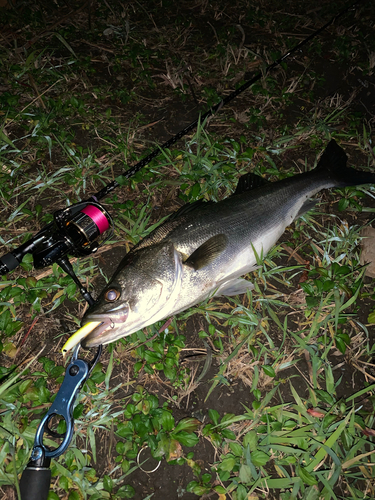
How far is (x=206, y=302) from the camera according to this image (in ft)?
10.2

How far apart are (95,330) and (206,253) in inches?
45.5

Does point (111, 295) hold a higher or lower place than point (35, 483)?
higher

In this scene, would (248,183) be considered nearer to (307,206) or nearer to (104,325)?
(307,206)

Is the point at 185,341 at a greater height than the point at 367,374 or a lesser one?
greater

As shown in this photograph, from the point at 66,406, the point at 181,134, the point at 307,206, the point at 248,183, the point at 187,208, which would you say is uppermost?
the point at 181,134

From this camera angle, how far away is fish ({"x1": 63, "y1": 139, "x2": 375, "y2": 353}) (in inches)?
93.3

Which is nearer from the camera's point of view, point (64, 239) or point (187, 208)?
point (64, 239)

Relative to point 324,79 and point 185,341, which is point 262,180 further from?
point 324,79

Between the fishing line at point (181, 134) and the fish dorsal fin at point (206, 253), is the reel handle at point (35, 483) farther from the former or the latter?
the fishing line at point (181, 134)

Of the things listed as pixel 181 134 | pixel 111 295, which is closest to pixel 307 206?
pixel 181 134

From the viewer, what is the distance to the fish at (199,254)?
2.37 m

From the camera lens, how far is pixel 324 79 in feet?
15.5

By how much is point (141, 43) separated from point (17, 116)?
2442mm

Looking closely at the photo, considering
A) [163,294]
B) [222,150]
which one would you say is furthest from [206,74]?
[163,294]
